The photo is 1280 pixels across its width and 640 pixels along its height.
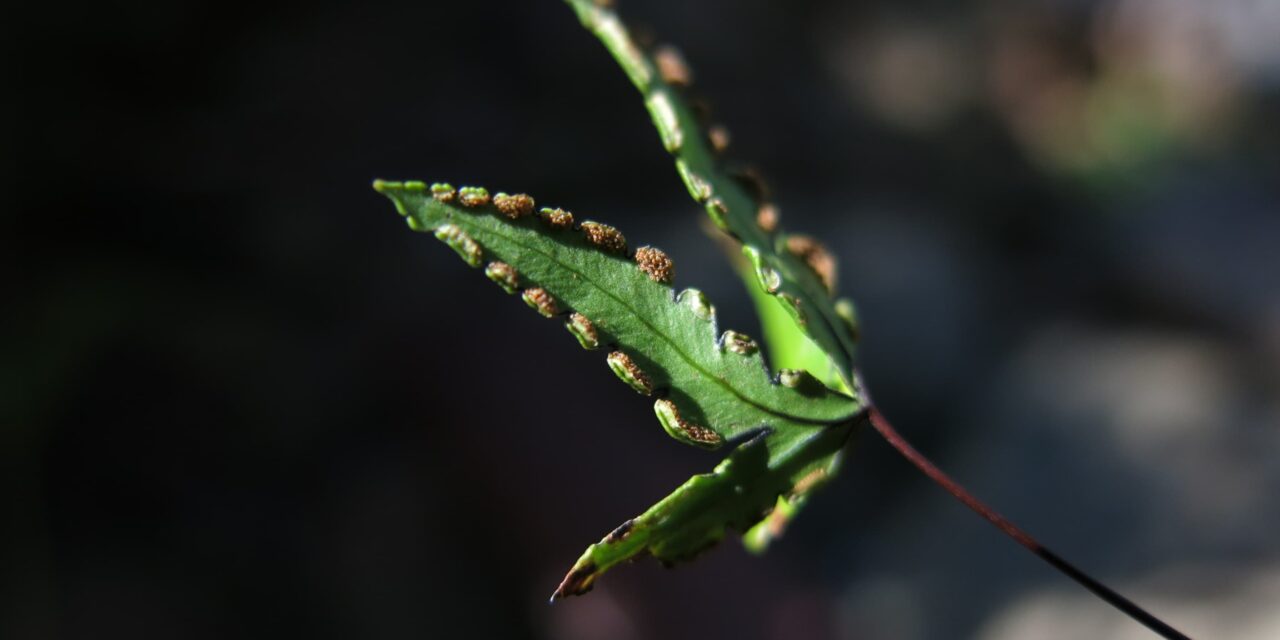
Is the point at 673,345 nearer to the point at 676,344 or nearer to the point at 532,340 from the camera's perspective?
the point at 676,344

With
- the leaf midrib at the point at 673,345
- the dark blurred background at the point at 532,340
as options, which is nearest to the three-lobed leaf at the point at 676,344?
the leaf midrib at the point at 673,345

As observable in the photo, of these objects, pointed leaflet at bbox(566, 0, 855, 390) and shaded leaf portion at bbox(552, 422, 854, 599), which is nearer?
shaded leaf portion at bbox(552, 422, 854, 599)

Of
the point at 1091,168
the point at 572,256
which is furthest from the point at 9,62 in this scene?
the point at 1091,168

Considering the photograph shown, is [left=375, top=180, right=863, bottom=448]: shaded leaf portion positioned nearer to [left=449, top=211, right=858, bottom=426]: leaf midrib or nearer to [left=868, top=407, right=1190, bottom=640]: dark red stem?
[left=449, top=211, right=858, bottom=426]: leaf midrib

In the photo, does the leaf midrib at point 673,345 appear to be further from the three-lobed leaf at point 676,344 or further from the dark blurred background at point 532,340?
the dark blurred background at point 532,340

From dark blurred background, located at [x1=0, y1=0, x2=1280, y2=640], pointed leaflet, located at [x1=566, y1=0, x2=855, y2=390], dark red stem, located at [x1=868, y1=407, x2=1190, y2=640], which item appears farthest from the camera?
dark blurred background, located at [x1=0, y1=0, x2=1280, y2=640]

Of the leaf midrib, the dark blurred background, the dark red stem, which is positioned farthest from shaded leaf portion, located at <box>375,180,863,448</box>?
the dark blurred background
